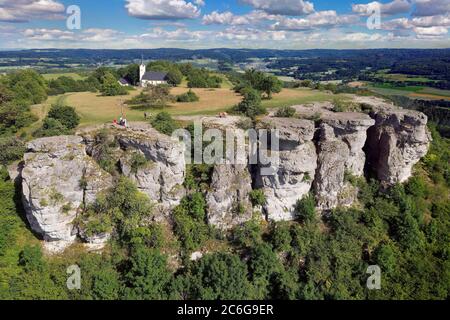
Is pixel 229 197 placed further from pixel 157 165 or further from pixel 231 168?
pixel 157 165

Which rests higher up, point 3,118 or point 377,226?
point 3,118

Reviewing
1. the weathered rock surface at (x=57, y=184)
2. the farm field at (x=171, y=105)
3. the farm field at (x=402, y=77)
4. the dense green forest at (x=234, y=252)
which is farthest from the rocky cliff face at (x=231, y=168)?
the farm field at (x=402, y=77)

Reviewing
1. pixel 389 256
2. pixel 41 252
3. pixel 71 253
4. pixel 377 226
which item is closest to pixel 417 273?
pixel 389 256

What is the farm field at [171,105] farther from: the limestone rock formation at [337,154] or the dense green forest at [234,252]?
the limestone rock formation at [337,154]
